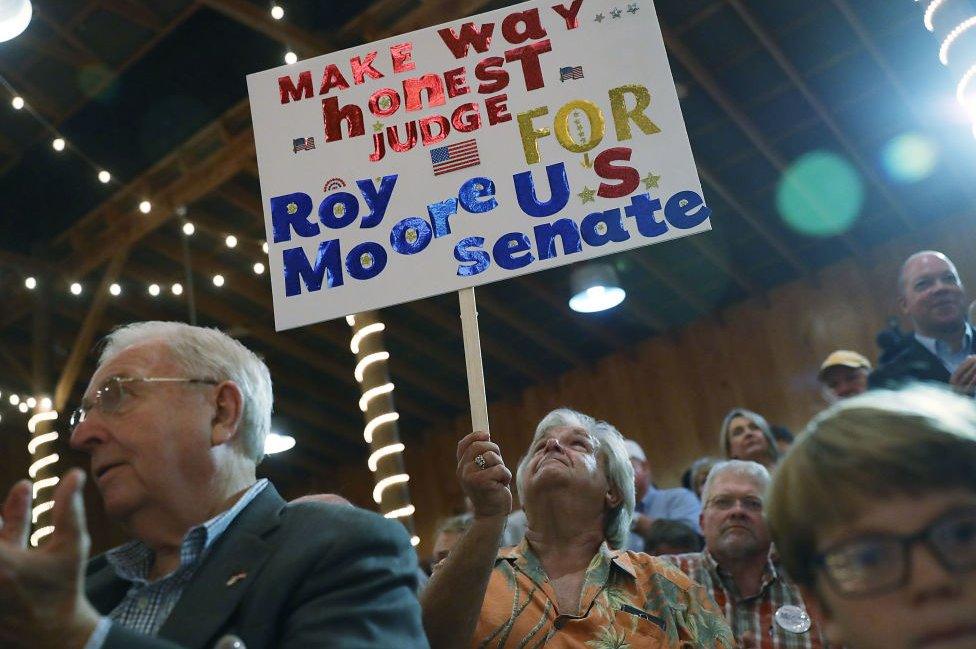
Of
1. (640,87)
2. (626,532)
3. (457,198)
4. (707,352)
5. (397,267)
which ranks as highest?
(707,352)

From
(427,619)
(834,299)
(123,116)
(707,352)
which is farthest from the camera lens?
(707,352)

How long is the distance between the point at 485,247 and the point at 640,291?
21.7 ft

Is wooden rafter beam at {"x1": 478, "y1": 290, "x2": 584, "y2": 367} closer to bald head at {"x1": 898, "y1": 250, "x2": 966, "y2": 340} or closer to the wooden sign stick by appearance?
bald head at {"x1": 898, "y1": 250, "x2": 966, "y2": 340}

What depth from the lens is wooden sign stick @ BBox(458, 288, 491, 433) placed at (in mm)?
1964

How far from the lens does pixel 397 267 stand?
2.24 metres

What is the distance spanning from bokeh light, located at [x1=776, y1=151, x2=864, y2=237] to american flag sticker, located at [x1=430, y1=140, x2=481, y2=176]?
18.1 ft

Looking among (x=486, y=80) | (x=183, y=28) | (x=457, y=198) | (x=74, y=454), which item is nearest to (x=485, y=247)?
(x=457, y=198)

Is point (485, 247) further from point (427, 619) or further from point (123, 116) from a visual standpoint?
point (123, 116)

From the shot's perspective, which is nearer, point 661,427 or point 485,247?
point 485,247

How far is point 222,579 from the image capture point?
1.43m

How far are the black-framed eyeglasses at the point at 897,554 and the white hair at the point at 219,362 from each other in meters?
1.11

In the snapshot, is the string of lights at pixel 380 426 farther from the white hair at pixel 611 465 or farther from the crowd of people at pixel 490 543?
the white hair at pixel 611 465

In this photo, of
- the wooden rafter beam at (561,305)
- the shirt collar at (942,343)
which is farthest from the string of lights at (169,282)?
the shirt collar at (942,343)

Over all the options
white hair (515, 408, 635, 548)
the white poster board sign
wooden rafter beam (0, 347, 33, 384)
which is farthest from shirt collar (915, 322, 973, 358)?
wooden rafter beam (0, 347, 33, 384)
